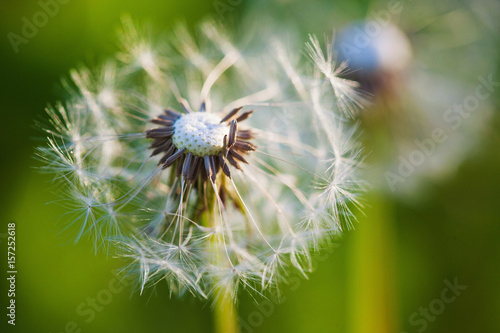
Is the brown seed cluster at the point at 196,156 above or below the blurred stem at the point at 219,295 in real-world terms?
above

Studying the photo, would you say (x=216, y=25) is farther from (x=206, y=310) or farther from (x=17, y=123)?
(x=206, y=310)

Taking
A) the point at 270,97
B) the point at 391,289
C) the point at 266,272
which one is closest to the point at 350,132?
the point at 270,97

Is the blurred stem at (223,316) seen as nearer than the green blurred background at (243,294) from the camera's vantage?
Yes

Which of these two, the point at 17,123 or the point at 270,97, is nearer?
the point at 270,97

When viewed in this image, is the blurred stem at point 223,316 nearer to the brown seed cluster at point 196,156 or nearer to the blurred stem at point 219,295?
the blurred stem at point 219,295

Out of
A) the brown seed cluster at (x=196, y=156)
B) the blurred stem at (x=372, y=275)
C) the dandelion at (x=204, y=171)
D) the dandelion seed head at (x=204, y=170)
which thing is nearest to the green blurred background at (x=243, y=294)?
the blurred stem at (x=372, y=275)

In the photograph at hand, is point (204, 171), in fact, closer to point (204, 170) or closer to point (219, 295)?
point (204, 170)

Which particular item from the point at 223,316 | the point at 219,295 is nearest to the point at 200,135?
the point at 219,295

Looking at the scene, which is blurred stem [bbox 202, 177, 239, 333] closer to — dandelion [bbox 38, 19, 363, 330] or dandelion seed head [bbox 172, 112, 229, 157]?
dandelion [bbox 38, 19, 363, 330]
